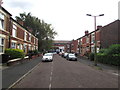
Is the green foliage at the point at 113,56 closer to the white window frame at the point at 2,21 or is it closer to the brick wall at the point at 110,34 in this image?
the brick wall at the point at 110,34

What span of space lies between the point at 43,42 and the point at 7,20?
133ft

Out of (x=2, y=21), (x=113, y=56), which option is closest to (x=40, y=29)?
(x=2, y=21)

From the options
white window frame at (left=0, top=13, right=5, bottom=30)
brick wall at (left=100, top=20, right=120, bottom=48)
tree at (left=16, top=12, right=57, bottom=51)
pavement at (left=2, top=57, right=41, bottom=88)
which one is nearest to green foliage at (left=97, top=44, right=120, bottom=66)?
brick wall at (left=100, top=20, right=120, bottom=48)

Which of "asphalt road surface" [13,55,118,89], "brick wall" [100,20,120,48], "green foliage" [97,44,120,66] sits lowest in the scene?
"asphalt road surface" [13,55,118,89]

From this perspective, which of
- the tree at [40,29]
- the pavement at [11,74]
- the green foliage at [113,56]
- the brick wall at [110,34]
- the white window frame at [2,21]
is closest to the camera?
the pavement at [11,74]

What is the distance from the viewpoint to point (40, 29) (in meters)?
56.7

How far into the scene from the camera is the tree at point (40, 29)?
56.7 meters

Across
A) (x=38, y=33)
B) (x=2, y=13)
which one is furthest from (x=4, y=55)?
(x=38, y=33)

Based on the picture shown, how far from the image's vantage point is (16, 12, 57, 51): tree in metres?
56.7

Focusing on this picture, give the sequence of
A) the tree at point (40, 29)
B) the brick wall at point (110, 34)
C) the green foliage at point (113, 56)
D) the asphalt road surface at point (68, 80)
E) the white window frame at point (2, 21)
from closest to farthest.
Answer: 1. the asphalt road surface at point (68, 80)
2. the green foliage at point (113, 56)
3. the white window frame at point (2, 21)
4. the brick wall at point (110, 34)
5. the tree at point (40, 29)

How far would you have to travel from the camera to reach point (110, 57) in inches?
768

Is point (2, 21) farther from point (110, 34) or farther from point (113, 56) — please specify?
point (110, 34)

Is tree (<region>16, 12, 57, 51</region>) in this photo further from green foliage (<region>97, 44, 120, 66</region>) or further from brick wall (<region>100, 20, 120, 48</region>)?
green foliage (<region>97, 44, 120, 66</region>)

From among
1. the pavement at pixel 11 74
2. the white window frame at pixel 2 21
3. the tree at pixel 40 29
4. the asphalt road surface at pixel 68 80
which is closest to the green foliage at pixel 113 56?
the asphalt road surface at pixel 68 80
